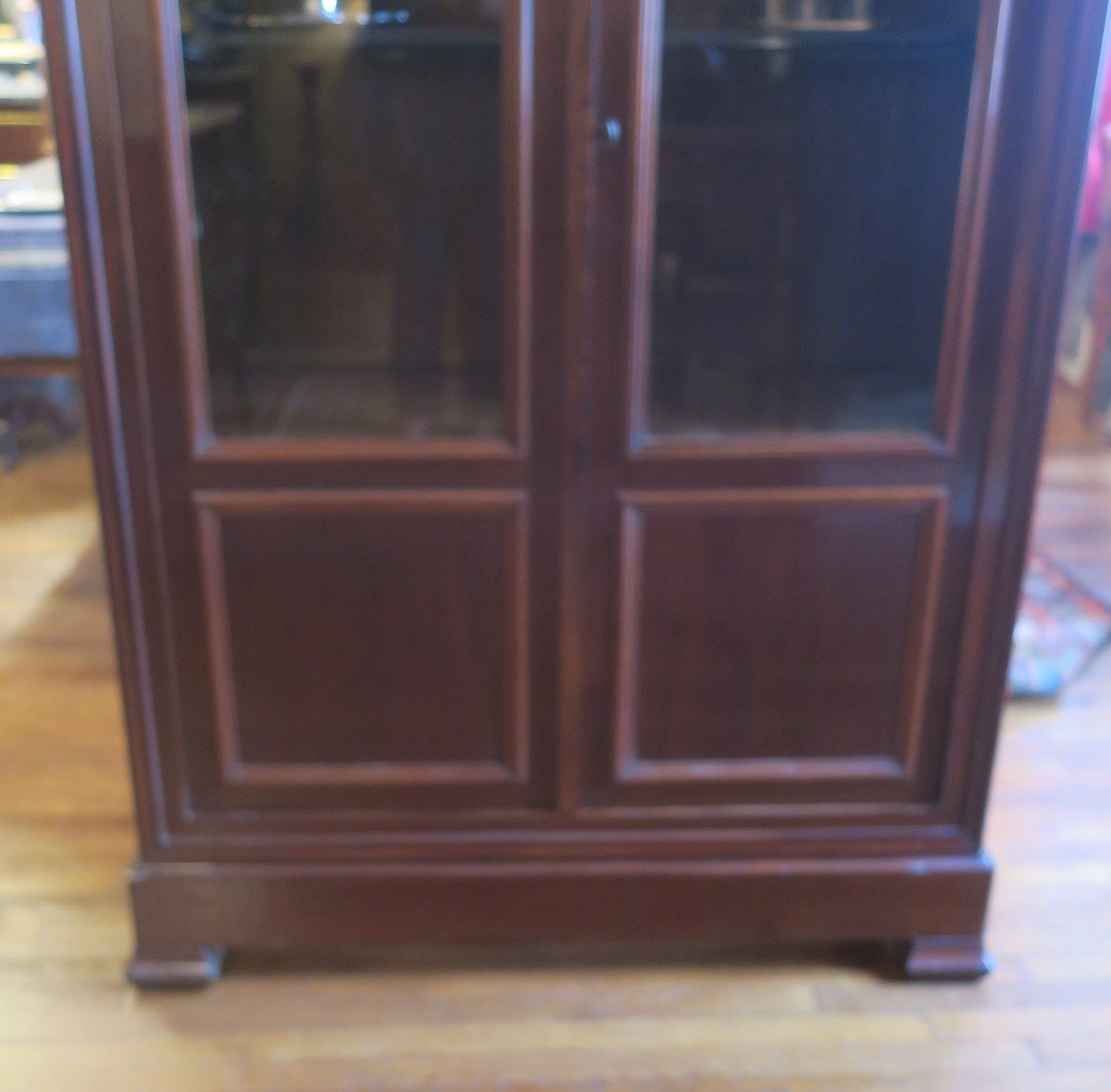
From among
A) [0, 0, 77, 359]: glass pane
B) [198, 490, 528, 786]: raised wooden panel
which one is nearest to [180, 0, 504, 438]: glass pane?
[198, 490, 528, 786]: raised wooden panel

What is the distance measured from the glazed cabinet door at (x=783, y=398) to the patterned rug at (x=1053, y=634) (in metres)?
0.94

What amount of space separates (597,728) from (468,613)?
0.23 meters

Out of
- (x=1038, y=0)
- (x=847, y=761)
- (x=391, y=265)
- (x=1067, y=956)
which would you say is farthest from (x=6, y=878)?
(x=1038, y=0)

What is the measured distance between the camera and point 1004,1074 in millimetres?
1523

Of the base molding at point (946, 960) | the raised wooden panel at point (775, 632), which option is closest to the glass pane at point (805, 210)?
the raised wooden panel at point (775, 632)

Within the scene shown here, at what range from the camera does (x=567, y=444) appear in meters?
1.46

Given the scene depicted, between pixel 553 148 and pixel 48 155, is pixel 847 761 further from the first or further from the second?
pixel 48 155

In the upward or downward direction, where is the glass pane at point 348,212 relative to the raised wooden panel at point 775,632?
upward

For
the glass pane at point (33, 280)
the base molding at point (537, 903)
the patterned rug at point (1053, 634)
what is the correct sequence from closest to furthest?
1. the base molding at point (537, 903)
2. the patterned rug at point (1053, 634)
3. the glass pane at point (33, 280)

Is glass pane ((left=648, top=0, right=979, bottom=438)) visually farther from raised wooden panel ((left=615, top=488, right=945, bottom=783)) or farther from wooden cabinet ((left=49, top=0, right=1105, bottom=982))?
raised wooden panel ((left=615, top=488, right=945, bottom=783))

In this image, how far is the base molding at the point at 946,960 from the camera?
1.68 meters

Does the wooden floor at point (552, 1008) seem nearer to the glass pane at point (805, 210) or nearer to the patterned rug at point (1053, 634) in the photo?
the patterned rug at point (1053, 634)

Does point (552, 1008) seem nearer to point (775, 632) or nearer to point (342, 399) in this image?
point (775, 632)

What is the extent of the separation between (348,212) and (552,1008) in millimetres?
1035
